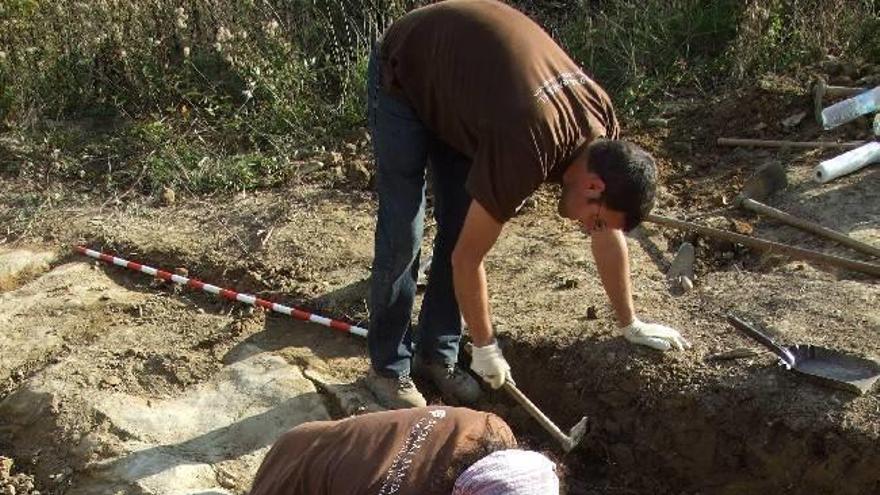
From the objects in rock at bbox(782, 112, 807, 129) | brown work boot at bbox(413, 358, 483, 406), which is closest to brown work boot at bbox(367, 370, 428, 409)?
brown work boot at bbox(413, 358, 483, 406)

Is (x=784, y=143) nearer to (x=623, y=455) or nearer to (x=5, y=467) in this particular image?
(x=623, y=455)

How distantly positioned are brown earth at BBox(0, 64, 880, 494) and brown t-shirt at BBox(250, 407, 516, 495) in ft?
4.69

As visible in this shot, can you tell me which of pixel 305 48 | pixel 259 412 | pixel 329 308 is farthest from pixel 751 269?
pixel 305 48

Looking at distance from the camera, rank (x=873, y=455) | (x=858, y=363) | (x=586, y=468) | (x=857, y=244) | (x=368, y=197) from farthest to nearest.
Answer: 1. (x=368, y=197)
2. (x=857, y=244)
3. (x=586, y=468)
4. (x=858, y=363)
5. (x=873, y=455)

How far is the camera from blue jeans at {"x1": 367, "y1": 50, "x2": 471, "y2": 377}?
3547mm

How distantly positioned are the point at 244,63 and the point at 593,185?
378 cm

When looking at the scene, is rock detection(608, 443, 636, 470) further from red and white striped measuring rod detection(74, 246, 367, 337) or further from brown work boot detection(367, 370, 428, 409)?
red and white striped measuring rod detection(74, 246, 367, 337)

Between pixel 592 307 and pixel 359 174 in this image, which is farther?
pixel 359 174

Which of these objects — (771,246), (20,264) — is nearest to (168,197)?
(20,264)

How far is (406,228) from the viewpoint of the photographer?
3670 millimetres

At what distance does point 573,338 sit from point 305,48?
318cm

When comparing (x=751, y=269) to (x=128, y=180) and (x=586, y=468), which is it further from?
(x=128, y=180)

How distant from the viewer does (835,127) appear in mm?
5625

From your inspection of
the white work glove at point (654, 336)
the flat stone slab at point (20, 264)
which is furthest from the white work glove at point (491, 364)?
the flat stone slab at point (20, 264)
